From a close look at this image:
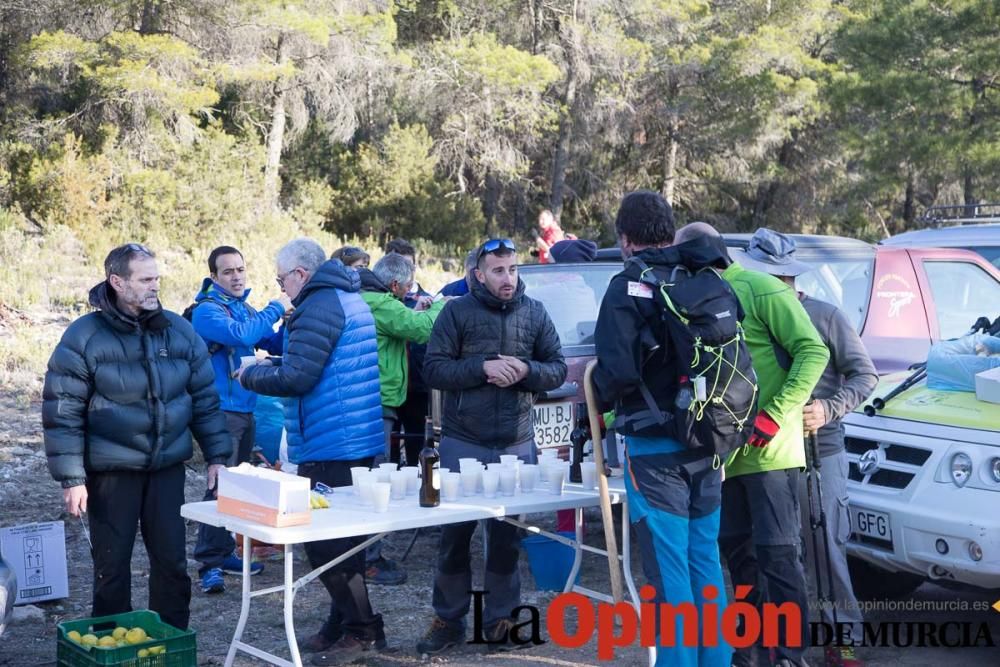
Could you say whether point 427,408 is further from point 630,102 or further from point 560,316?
point 630,102

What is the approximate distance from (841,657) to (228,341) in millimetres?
3643

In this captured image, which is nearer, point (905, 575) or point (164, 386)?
point (164, 386)

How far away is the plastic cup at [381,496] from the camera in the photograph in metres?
4.65

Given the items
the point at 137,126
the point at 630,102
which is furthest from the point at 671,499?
the point at 630,102

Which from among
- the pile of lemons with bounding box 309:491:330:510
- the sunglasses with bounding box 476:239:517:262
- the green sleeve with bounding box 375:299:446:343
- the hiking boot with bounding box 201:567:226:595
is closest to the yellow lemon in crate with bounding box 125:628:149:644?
the pile of lemons with bounding box 309:491:330:510

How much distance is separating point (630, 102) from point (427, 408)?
1033 inches

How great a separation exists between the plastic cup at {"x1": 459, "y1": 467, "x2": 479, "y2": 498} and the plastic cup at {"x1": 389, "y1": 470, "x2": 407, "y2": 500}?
0.26 m

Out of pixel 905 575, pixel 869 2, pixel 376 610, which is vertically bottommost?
pixel 376 610

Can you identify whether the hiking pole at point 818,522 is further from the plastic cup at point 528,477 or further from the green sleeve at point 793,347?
the plastic cup at point 528,477

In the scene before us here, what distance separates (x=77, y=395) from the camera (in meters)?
4.70

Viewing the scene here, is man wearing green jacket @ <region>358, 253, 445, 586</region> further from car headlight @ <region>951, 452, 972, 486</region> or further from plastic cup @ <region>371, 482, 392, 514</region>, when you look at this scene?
car headlight @ <region>951, 452, 972, 486</region>

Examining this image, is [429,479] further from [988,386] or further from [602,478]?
[988,386]

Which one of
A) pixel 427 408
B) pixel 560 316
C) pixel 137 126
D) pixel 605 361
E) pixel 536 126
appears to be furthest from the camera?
pixel 536 126

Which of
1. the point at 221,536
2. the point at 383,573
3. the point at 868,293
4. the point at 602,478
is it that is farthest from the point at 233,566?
the point at 868,293
